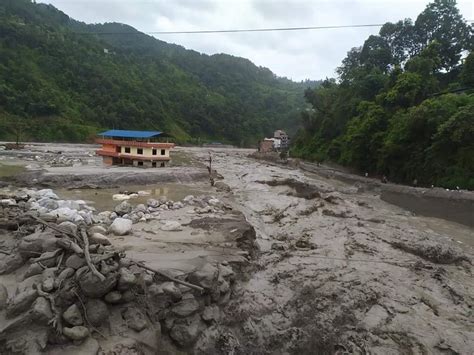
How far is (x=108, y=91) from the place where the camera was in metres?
101

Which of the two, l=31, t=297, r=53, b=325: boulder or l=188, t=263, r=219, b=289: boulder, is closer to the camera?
l=31, t=297, r=53, b=325: boulder

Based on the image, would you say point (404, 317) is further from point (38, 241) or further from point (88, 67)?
point (88, 67)

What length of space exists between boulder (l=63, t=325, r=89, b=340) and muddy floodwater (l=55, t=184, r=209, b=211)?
12.2 m

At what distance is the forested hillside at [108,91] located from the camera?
78.3 metres

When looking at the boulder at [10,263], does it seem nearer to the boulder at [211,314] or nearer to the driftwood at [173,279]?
the driftwood at [173,279]

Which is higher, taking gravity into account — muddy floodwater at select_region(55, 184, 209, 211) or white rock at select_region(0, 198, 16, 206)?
white rock at select_region(0, 198, 16, 206)

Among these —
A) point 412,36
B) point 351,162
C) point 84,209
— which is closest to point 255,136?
point 412,36

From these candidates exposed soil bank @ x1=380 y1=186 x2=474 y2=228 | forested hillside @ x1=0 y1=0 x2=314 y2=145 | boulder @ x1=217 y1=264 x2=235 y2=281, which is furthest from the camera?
forested hillside @ x1=0 y1=0 x2=314 y2=145

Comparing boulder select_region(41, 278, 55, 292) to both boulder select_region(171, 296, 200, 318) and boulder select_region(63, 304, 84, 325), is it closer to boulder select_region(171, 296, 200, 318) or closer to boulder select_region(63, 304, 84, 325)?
boulder select_region(63, 304, 84, 325)

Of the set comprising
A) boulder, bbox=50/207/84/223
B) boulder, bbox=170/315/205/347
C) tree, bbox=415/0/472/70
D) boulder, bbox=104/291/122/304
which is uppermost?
tree, bbox=415/0/472/70

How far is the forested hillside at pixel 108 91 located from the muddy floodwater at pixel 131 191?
183 ft

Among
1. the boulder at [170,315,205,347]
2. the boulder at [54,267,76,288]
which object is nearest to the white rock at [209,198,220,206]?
the boulder at [170,315,205,347]

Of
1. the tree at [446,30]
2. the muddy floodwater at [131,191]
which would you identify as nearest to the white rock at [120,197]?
the muddy floodwater at [131,191]

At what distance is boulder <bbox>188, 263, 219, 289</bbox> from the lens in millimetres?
8617
